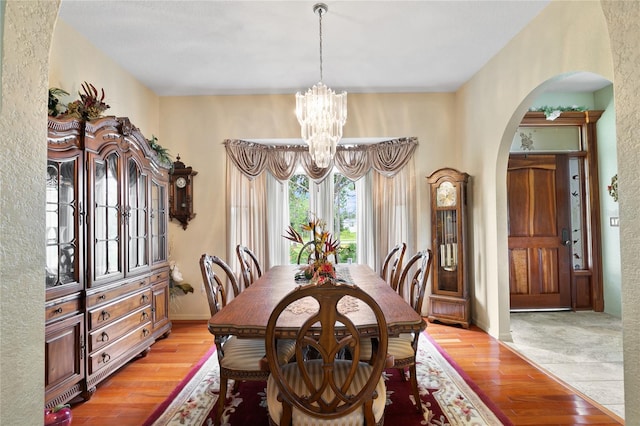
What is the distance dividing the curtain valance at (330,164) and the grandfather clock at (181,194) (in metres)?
0.77

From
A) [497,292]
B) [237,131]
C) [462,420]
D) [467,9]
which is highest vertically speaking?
[467,9]

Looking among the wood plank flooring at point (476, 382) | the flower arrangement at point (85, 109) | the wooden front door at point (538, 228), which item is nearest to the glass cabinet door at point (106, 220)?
the flower arrangement at point (85, 109)

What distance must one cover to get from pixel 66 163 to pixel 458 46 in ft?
11.3

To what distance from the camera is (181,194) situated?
15.5 feet

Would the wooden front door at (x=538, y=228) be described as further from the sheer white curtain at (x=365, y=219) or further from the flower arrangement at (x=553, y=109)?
the sheer white curtain at (x=365, y=219)

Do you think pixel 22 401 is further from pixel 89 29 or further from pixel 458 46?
pixel 458 46

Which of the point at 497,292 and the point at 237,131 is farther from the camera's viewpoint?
the point at 237,131

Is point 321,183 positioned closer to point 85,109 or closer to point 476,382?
point 85,109

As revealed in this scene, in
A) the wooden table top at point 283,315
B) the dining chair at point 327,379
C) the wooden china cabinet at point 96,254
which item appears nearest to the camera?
the dining chair at point 327,379

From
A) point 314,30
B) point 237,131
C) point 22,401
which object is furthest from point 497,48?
point 22,401

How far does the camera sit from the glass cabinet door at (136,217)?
327 centimetres

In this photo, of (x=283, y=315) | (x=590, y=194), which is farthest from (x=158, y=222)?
(x=590, y=194)

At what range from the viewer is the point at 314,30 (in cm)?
322

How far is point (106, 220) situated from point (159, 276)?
1106 millimetres
